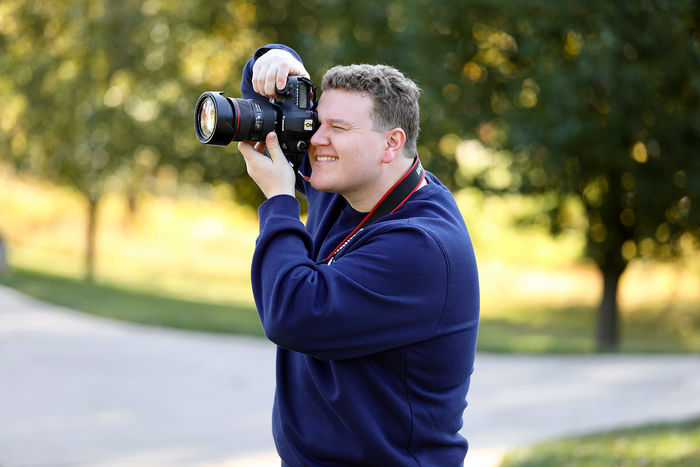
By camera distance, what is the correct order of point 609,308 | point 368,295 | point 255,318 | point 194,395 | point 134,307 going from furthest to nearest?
point 609,308 < point 255,318 < point 134,307 < point 194,395 < point 368,295

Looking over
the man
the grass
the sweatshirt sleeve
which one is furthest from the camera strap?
the grass

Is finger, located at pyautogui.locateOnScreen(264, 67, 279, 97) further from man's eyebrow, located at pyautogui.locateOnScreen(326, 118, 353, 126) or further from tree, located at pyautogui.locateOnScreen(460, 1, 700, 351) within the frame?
tree, located at pyautogui.locateOnScreen(460, 1, 700, 351)

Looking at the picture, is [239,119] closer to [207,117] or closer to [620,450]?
[207,117]

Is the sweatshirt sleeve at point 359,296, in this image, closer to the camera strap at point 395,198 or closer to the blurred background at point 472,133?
the camera strap at point 395,198

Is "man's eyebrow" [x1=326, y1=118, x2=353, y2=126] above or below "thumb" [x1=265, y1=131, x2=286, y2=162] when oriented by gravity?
above

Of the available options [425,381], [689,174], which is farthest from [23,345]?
[425,381]

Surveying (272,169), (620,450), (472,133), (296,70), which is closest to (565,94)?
(472,133)

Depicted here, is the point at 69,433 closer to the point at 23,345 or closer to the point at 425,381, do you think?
the point at 23,345

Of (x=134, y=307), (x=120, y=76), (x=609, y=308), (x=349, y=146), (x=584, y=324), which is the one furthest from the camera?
(x=584, y=324)

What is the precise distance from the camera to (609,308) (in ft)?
38.2

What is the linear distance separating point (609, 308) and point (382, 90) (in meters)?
10.3

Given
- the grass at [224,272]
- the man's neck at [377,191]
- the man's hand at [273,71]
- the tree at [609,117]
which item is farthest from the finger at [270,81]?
the grass at [224,272]

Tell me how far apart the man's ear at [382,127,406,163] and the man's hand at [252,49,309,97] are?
385mm

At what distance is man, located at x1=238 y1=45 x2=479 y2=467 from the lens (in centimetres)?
183
